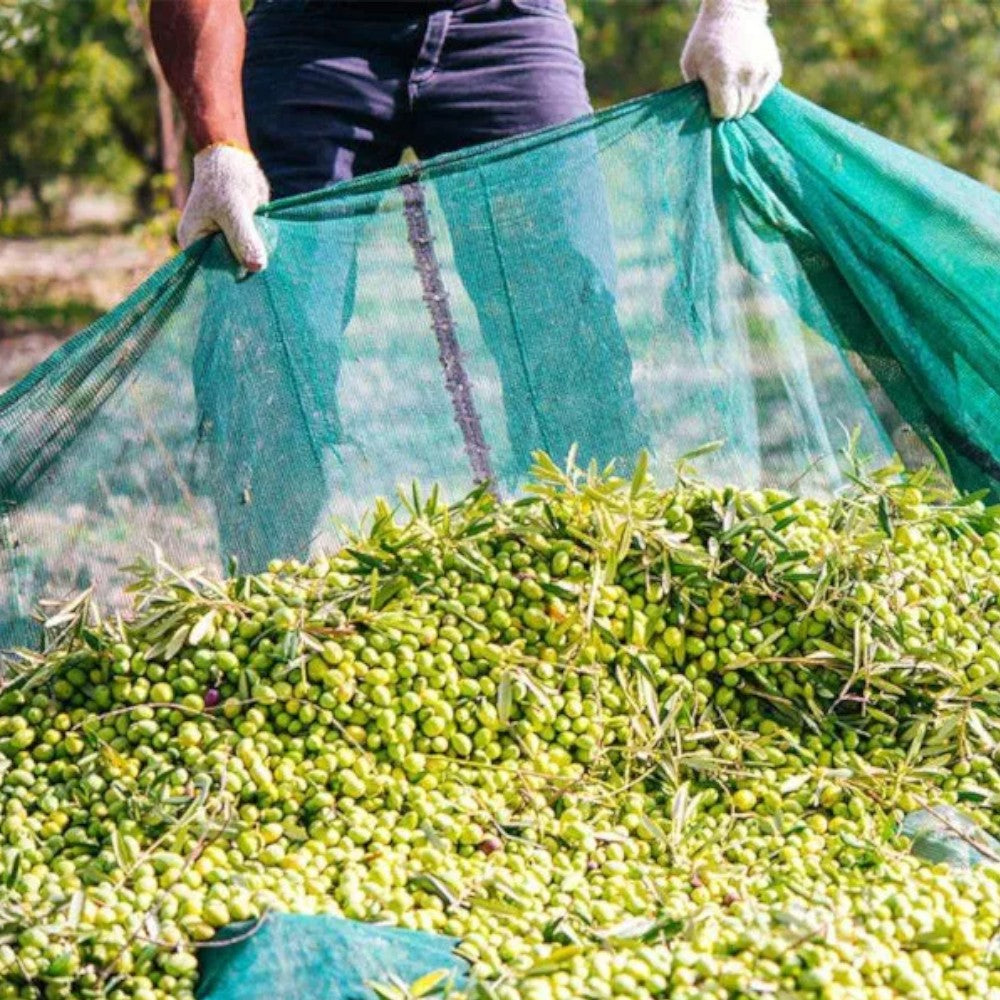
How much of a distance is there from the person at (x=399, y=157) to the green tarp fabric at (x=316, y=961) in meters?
1.05

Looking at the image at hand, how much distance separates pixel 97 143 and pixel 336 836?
22.1m

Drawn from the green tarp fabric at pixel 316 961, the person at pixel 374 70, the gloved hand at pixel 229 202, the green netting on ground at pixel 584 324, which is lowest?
the green tarp fabric at pixel 316 961

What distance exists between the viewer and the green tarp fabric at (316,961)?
228 centimetres

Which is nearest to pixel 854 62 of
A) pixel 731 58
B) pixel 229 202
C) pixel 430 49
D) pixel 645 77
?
pixel 645 77

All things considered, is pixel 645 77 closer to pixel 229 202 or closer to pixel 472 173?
pixel 472 173

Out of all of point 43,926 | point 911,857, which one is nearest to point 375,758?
point 43,926

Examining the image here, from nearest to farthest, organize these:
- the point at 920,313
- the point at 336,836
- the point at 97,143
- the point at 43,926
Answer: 1. the point at 43,926
2. the point at 336,836
3. the point at 920,313
4. the point at 97,143

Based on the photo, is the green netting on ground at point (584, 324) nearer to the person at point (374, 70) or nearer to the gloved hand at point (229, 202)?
the gloved hand at point (229, 202)

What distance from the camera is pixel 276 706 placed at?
278 centimetres

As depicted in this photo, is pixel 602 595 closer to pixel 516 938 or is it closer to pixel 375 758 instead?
pixel 375 758

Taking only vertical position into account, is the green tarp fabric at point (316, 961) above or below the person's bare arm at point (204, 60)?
below

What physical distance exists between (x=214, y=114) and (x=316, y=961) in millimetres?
1856

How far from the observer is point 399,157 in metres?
3.98

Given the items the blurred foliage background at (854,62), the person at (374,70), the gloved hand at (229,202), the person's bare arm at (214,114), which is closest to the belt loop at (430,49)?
the person at (374,70)
